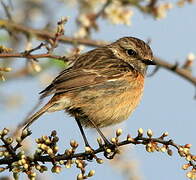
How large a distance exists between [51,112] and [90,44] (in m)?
1.57

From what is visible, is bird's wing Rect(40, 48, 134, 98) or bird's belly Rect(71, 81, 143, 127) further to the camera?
bird's belly Rect(71, 81, 143, 127)

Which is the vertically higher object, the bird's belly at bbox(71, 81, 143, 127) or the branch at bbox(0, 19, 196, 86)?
the branch at bbox(0, 19, 196, 86)

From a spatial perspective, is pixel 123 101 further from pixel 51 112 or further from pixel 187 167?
pixel 187 167

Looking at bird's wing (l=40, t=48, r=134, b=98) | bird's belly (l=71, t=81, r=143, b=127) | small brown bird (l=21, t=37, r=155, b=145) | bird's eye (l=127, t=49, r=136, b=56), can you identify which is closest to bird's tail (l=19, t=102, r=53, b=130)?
small brown bird (l=21, t=37, r=155, b=145)

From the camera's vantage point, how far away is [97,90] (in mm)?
6590

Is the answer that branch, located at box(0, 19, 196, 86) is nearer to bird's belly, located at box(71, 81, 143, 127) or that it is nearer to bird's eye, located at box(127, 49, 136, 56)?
bird's eye, located at box(127, 49, 136, 56)

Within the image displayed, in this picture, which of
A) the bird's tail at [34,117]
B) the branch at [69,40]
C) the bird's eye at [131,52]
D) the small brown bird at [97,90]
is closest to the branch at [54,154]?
the bird's tail at [34,117]

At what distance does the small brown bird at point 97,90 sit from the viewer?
629 cm

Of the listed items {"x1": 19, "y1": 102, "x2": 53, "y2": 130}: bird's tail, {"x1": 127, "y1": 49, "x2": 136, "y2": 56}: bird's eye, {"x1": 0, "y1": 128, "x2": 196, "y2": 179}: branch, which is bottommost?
{"x1": 0, "y1": 128, "x2": 196, "y2": 179}: branch

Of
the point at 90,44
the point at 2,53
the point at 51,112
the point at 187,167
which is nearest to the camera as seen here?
the point at 187,167

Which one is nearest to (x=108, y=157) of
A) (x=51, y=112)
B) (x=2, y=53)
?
(x=51, y=112)

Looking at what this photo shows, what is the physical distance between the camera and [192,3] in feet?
25.2

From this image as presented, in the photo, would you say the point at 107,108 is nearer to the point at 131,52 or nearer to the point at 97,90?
the point at 97,90

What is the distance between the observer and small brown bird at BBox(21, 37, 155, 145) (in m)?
6.29
